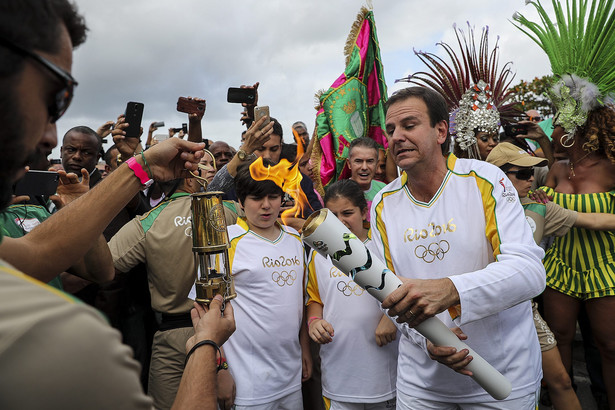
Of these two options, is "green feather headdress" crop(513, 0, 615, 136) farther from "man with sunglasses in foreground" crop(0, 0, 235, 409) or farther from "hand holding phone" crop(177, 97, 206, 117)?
"man with sunglasses in foreground" crop(0, 0, 235, 409)

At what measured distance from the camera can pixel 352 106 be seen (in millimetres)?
5023

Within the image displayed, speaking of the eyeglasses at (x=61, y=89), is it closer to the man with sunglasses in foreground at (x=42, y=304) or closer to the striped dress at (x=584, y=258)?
the man with sunglasses in foreground at (x=42, y=304)

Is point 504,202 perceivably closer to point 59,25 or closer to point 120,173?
point 120,173

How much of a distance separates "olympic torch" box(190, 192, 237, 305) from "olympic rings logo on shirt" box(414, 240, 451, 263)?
1.11 meters

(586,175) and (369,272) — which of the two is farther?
(586,175)

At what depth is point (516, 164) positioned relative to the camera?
4039 millimetres

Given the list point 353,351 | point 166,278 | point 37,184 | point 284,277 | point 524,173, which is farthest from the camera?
point 524,173

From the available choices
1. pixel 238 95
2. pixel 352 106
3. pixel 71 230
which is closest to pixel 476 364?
pixel 71 230

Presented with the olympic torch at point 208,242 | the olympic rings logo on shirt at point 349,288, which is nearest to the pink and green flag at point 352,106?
the olympic rings logo on shirt at point 349,288

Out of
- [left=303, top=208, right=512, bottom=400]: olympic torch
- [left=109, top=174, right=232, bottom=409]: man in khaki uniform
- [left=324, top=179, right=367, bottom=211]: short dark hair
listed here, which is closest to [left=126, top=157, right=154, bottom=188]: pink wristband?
[left=303, top=208, right=512, bottom=400]: olympic torch

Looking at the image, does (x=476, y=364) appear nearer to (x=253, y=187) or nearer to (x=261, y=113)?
(x=253, y=187)

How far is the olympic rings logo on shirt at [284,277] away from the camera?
3311 millimetres

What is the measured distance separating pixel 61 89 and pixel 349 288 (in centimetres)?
258

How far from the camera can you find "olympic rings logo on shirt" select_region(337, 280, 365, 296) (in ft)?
10.7
